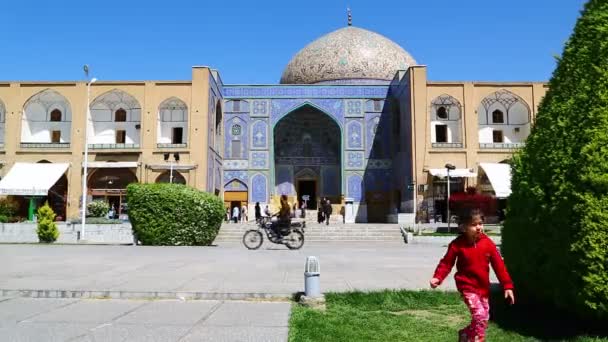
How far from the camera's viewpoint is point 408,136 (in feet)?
84.2

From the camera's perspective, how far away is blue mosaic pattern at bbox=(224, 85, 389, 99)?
29.1 metres

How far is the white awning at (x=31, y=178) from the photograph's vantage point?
78.6 ft

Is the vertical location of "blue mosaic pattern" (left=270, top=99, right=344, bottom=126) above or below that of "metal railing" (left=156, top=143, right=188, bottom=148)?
above

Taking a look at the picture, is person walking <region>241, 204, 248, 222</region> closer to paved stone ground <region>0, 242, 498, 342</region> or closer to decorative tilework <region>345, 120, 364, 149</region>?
decorative tilework <region>345, 120, 364, 149</region>

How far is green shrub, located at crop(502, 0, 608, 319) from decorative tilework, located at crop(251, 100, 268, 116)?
2496 centimetres

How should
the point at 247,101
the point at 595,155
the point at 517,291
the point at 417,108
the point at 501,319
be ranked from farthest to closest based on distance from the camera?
the point at 247,101 → the point at 417,108 → the point at 517,291 → the point at 501,319 → the point at 595,155

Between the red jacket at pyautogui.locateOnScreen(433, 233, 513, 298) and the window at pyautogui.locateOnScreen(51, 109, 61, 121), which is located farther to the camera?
the window at pyautogui.locateOnScreen(51, 109, 61, 121)

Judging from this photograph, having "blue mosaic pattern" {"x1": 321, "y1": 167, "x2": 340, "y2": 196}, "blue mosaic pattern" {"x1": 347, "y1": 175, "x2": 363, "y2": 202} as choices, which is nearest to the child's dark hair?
"blue mosaic pattern" {"x1": 347, "y1": 175, "x2": 363, "y2": 202}

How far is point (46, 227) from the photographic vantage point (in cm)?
1552

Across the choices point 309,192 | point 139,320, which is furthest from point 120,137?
point 139,320

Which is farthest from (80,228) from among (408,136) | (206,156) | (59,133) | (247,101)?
(408,136)

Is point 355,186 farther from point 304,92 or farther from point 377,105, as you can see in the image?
point 304,92

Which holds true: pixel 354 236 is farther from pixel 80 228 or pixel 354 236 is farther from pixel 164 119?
pixel 164 119

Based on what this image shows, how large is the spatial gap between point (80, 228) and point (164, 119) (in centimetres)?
976
